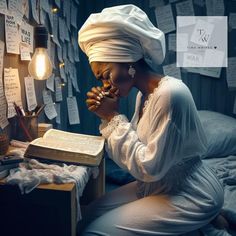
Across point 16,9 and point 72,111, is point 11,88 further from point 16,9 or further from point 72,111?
point 72,111

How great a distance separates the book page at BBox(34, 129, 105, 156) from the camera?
1.01m

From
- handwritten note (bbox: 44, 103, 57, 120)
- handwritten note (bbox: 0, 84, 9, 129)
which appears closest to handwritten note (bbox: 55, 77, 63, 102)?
handwritten note (bbox: 44, 103, 57, 120)

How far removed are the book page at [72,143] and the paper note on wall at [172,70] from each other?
5.65 feet

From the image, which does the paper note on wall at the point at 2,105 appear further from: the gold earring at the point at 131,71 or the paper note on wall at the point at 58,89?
the paper note on wall at the point at 58,89

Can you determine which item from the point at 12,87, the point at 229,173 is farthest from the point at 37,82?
the point at 229,173

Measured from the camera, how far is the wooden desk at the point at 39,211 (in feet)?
2.81

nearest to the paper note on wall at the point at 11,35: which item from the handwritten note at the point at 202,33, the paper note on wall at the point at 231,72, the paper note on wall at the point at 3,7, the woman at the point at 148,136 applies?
the paper note on wall at the point at 3,7

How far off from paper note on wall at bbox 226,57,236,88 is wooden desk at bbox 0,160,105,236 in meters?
2.21

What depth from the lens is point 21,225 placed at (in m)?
0.91

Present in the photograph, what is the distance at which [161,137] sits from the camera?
102cm

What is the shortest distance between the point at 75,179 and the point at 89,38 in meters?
0.50

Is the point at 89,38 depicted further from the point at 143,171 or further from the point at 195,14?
the point at 195,14

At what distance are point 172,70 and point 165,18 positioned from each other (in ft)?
1.37

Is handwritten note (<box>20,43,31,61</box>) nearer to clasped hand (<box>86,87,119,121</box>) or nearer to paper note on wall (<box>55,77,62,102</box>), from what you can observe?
clasped hand (<box>86,87,119,121</box>)
